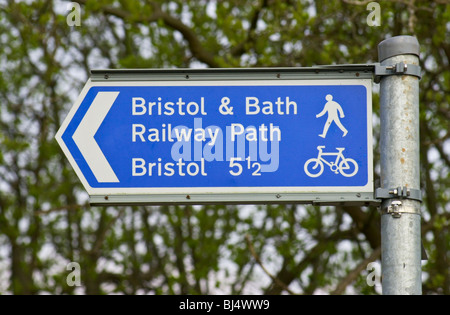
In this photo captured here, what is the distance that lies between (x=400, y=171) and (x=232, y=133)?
559 millimetres

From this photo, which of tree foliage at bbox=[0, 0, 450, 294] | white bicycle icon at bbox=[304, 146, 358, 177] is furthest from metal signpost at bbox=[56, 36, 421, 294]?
tree foliage at bbox=[0, 0, 450, 294]

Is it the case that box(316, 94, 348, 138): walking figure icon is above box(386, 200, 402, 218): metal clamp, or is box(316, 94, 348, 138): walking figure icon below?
above

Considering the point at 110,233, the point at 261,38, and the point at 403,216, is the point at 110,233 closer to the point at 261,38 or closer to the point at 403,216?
the point at 261,38

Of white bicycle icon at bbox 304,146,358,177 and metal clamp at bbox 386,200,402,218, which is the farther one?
white bicycle icon at bbox 304,146,358,177

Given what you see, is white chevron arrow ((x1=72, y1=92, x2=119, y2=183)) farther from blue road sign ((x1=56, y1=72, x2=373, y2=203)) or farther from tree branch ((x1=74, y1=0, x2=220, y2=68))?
tree branch ((x1=74, y1=0, x2=220, y2=68))

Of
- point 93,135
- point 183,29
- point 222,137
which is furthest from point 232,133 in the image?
point 183,29

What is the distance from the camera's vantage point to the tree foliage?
7633 mm

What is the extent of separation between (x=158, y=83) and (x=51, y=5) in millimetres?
6988

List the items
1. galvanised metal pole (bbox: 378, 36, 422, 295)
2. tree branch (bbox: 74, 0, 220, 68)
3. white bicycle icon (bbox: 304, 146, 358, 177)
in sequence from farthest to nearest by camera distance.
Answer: tree branch (bbox: 74, 0, 220, 68) → white bicycle icon (bbox: 304, 146, 358, 177) → galvanised metal pole (bbox: 378, 36, 422, 295)

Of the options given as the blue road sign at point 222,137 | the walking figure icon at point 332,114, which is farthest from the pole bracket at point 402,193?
the walking figure icon at point 332,114

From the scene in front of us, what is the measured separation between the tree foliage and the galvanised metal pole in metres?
4.64

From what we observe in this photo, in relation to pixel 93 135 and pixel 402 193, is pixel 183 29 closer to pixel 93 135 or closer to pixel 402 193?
pixel 93 135

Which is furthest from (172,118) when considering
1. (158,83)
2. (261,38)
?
(261,38)

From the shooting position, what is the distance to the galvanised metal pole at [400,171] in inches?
88.4
